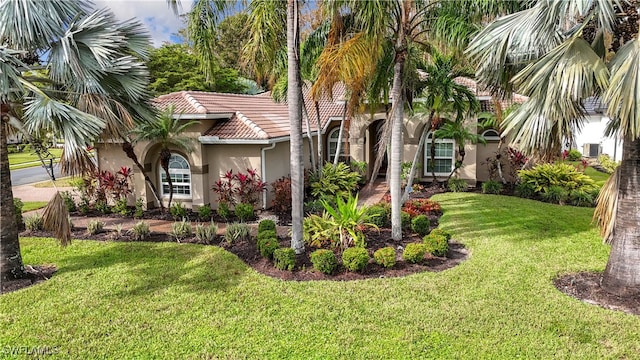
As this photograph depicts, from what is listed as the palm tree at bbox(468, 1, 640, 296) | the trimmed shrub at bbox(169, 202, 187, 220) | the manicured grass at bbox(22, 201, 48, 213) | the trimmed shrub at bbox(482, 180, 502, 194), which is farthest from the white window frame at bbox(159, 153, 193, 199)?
the trimmed shrub at bbox(482, 180, 502, 194)

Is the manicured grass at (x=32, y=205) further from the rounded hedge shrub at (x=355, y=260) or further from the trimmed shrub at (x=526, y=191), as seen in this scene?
the trimmed shrub at (x=526, y=191)

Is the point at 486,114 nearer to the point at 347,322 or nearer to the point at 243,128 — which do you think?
the point at 243,128

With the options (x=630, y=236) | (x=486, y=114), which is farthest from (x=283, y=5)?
(x=486, y=114)

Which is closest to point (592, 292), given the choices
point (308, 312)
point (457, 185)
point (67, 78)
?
point (308, 312)

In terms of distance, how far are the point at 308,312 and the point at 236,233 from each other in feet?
15.2

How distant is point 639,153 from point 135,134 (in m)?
13.6

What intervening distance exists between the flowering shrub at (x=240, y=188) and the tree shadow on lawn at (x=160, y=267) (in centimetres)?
339

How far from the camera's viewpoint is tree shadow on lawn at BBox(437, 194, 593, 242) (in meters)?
11.6

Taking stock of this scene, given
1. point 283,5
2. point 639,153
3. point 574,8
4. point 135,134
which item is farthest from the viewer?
point 135,134

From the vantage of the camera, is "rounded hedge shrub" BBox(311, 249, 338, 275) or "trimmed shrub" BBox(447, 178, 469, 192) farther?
"trimmed shrub" BBox(447, 178, 469, 192)

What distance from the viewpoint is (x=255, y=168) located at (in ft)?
47.0

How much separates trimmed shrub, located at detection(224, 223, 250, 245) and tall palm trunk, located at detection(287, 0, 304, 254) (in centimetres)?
203

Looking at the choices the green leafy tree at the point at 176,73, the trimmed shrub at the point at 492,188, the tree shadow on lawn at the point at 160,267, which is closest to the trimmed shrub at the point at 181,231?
the tree shadow on lawn at the point at 160,267

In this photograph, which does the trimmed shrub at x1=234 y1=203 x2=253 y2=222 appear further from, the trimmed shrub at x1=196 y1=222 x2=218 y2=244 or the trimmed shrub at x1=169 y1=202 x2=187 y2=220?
the trimmed shrub at x1=196 y1=222 x2=218 y2=244
